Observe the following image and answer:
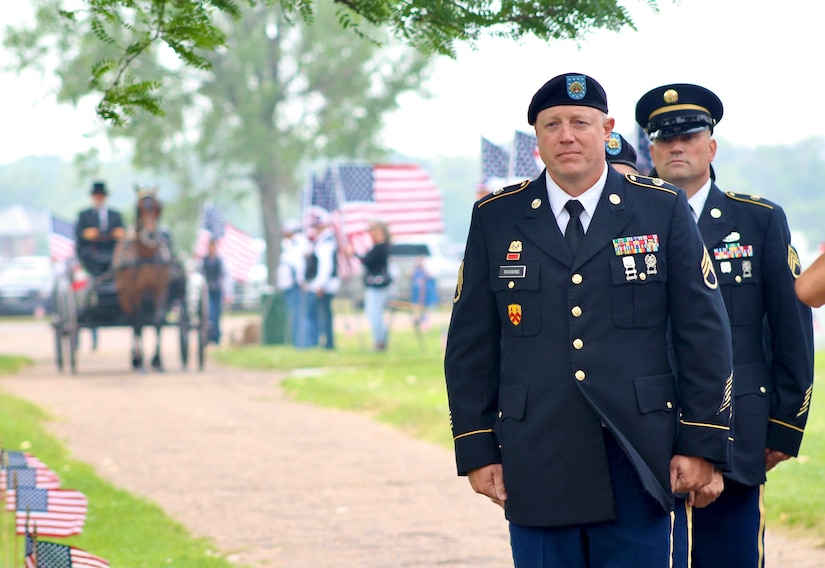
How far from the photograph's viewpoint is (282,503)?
9055 mm

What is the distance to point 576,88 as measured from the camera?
13.0 ft

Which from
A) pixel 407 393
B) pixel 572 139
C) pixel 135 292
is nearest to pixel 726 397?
pixel 572 139

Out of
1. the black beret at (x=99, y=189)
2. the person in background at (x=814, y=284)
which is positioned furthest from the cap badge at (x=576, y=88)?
the black beret at (x=99, y=189)

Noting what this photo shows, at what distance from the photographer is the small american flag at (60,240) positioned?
2370 centimetres

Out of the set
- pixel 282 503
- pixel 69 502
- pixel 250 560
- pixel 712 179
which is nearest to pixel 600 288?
pixel 712 179

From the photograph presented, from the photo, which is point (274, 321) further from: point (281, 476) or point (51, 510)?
point (51, 510)

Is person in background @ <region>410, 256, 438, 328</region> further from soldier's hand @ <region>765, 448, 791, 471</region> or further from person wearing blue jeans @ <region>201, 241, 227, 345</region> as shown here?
soldier's hand @ <region>765, 448, 791, 471</region>

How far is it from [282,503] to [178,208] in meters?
38.1

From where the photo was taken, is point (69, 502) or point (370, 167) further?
point (370, 167)

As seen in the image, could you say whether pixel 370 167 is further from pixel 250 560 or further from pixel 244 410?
pixel 250 560

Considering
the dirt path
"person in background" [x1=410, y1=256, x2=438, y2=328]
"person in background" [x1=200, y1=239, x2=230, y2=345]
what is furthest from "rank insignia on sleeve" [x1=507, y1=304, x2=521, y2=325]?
"person in background" [x1=200, y1=239, x2=230, y2=345]

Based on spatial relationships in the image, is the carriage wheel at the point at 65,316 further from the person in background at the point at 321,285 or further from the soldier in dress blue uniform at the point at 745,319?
the soldier in dress blue uniform at the point at 745,319

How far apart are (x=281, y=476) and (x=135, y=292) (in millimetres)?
8730

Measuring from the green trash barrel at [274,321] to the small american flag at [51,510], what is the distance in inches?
679
